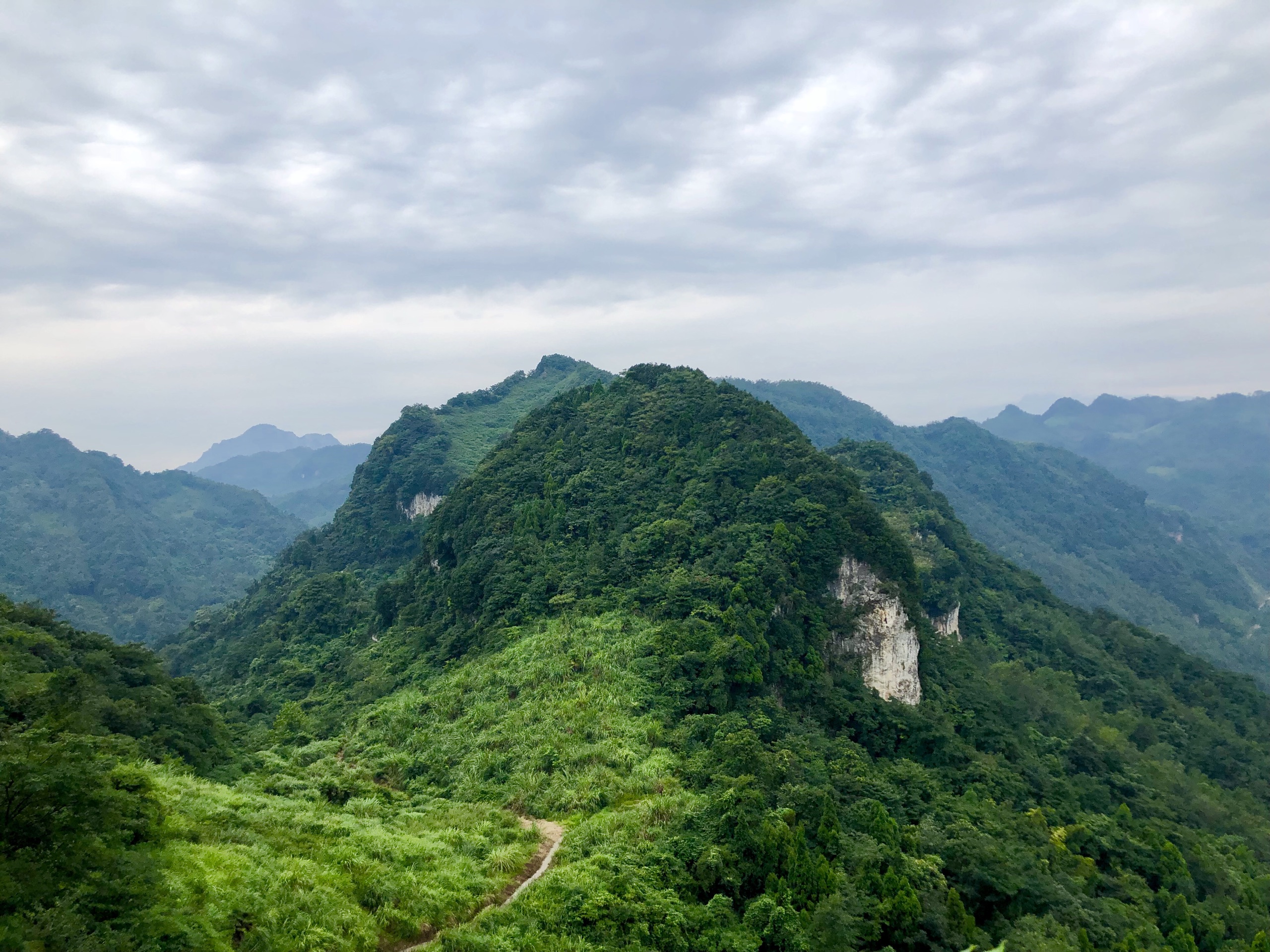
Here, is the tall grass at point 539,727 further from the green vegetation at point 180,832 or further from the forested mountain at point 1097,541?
the forested mountain at point 1097,541

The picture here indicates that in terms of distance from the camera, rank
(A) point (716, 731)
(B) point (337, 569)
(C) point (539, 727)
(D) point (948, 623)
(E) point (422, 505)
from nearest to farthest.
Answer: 1. (A) point (716, 731)
2. (C) point (539, 727)
3. (D) point (948, 623)
4. (E) point (422, 505)
5. (B) point (337, 569)

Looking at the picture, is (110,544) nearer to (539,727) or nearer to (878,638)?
(539,727)

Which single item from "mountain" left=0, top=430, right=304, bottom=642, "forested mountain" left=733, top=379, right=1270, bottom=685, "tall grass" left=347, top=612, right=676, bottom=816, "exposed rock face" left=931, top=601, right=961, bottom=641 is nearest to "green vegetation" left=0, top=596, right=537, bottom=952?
"tall grass" left=347, top=612, right=676, bottom=816

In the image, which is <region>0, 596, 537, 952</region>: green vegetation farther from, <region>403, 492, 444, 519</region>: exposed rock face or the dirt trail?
<region>403, 492, 444, 519</region>: exposed rock face

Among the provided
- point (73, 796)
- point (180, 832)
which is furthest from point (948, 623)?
point (73, 796)

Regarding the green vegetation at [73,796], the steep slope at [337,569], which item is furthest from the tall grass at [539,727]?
the steep slope at [337,569]

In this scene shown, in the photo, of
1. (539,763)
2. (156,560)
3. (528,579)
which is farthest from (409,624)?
(156,560)

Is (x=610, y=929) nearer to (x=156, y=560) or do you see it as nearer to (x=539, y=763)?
(x=539, y=763)
